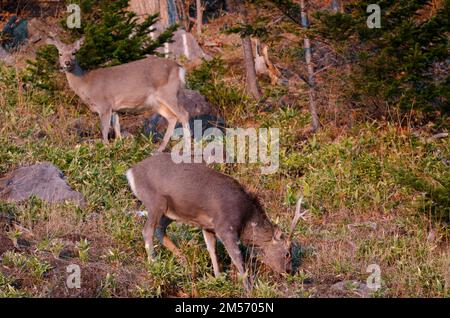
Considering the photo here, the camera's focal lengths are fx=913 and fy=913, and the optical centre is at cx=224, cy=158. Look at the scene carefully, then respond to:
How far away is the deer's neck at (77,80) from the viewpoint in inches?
585

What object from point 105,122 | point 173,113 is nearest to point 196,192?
point 105,122

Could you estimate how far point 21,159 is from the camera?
39.9 feet

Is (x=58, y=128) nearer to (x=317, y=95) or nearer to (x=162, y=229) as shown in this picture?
(x=317, y=95)

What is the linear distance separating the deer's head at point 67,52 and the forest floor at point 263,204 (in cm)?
71

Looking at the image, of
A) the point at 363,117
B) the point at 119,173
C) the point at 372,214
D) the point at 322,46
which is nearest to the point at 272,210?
the point at 372,214

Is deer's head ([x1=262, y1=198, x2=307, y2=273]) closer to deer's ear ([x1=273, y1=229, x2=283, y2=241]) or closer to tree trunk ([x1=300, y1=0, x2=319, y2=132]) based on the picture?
deer's ear ([x1=273, y1=229, x2=283, y2=241])

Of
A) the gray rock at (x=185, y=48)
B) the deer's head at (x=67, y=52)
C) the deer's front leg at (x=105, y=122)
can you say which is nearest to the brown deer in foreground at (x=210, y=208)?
the deer's front leg at (x=105, y=122)

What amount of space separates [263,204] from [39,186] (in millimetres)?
2765

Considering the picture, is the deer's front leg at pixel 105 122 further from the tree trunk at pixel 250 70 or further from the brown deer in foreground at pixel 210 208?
the brown deer in foreground at pixel 210 208

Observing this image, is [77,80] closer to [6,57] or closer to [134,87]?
[134,87]

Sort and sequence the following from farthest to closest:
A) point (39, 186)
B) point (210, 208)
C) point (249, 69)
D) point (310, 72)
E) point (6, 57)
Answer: point (6, 57), point (249, 69), point (310, 72), point (39, 186), point (210, 208)

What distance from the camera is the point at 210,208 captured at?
8672 mm

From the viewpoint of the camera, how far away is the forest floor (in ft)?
27.9

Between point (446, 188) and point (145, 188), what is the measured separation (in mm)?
3291
